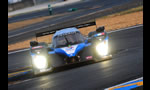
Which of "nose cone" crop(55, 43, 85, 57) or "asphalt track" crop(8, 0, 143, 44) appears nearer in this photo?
"nose cone" crop(55, 43, 85, 57)

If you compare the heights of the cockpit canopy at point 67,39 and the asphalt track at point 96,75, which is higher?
the cockpit canopy at point 67,39

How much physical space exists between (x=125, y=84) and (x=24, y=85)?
11.7 ft

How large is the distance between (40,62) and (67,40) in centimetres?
148

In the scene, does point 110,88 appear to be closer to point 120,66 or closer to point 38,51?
point 120,66

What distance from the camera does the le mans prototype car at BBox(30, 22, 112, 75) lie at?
8859mm

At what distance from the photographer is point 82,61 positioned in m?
8.76

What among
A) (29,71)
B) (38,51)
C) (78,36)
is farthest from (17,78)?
(78,36)

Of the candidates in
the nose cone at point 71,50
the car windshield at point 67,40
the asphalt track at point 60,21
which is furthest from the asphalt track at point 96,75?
the asphalt track at point 60,21

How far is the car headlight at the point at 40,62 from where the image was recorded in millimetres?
9078

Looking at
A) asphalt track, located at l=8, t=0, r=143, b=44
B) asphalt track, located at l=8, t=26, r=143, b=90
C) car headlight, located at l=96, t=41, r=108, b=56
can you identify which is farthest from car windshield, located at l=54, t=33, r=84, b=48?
asphalt track, located at l=8, t=0, r=143, b=44

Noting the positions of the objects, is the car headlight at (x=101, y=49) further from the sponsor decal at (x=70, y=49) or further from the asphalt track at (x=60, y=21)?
the asphalt track at (x=60, y=21)

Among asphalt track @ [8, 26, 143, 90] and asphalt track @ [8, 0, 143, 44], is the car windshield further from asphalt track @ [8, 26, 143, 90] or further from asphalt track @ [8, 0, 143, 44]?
asphalt track @ [8, 0, 143, 44]

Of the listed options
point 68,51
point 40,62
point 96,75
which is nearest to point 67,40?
point 68,51

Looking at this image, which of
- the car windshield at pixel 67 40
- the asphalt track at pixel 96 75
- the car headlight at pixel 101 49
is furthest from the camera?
the car windshield at pixel 67 40
